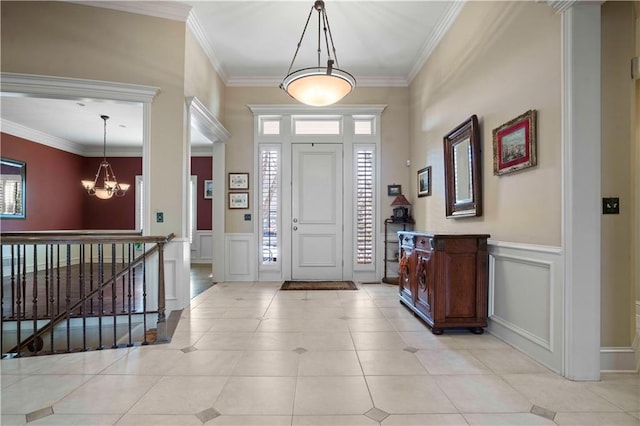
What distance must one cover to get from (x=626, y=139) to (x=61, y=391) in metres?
4.10

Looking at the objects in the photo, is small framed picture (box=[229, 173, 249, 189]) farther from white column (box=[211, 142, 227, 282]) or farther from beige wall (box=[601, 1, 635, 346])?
beige wall (box=[601, 1, 635, 346])

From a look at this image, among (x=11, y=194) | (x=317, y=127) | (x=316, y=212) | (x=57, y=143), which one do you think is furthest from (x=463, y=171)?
(x=57, y=143)

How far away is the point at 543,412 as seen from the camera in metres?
1.82

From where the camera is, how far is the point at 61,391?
6.79 ft

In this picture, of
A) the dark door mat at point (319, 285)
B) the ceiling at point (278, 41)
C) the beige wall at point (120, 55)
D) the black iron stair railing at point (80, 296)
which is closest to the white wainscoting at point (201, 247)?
the black iron stair railing at point (80, 296)

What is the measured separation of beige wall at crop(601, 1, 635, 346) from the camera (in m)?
2.24

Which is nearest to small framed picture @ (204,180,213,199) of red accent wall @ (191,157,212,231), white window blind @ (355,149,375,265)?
red accent wall @ (191,157,212,231)

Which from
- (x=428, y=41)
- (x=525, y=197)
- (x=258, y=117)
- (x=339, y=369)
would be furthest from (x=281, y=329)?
(x=428, y=41)

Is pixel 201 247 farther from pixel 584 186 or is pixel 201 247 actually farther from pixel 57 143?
pixel 584 186

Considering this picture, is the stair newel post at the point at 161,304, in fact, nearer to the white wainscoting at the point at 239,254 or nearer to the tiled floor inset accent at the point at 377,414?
the tiled floor inset accent at the point at 377,414

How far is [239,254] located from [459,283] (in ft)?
12.7

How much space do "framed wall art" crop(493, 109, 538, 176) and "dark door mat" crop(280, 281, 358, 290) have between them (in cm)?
302

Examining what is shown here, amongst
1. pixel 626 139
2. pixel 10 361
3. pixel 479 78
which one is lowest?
pixel 10 361

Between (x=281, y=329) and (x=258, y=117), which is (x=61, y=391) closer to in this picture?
(x=281, y=329)
